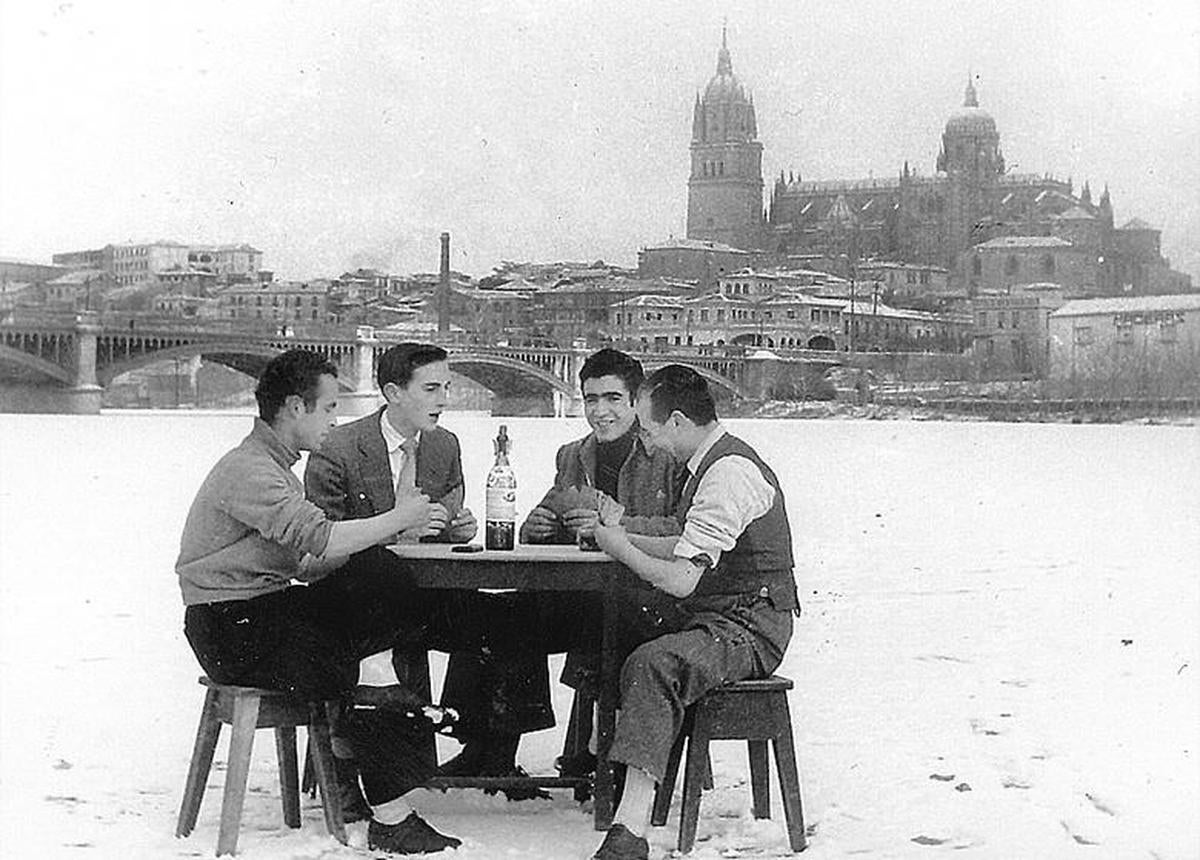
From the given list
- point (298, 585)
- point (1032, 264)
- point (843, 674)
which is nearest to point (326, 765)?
point (298, 585)

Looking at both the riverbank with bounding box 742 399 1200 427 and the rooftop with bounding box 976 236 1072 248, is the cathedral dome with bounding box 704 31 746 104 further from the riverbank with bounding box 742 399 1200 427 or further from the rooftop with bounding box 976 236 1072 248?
the rooftop with bounding box 976 236 1072 248

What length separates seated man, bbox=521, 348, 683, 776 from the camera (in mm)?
3846

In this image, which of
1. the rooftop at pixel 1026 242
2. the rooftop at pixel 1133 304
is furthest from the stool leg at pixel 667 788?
the rooftop at pixel 1026 242

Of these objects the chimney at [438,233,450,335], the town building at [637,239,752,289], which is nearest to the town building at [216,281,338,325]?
the chimney at [438,233,450,335]

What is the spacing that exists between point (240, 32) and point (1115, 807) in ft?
13.6

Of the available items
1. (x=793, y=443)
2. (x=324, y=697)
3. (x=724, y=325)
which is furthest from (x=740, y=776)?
(x=793, y=443)

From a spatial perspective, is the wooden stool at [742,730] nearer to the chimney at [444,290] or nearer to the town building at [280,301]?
the chimney at [444,290]

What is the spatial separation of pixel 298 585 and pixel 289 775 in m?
0.47

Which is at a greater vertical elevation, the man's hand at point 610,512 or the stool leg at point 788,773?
the man's hand at point 610,512

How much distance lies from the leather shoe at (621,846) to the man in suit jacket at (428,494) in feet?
2.02

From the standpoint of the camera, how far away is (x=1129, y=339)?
11.4 m

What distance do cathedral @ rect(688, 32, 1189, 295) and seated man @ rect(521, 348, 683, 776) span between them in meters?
2.52

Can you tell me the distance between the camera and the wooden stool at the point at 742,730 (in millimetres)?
3293

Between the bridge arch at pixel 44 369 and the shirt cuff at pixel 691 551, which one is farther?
the bridge arch at pixel 44 369
